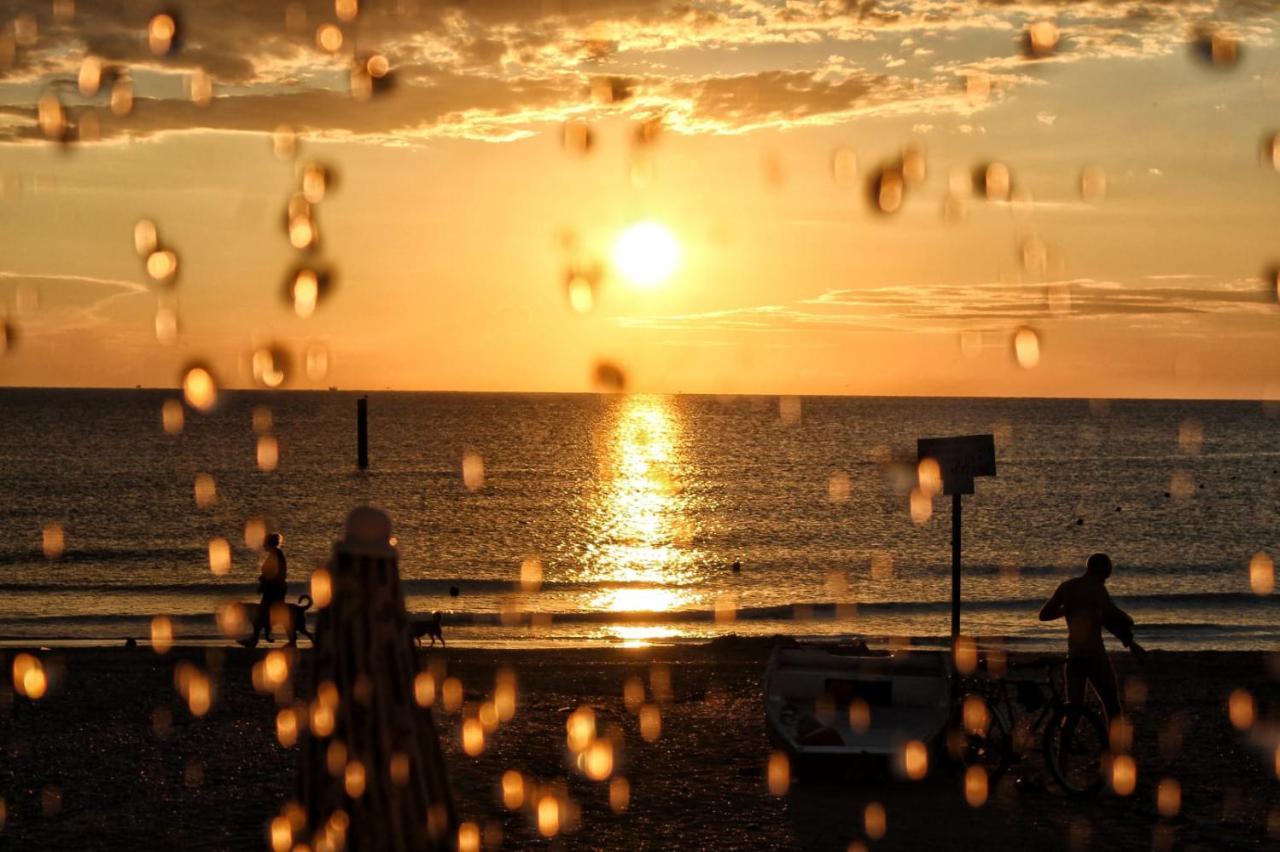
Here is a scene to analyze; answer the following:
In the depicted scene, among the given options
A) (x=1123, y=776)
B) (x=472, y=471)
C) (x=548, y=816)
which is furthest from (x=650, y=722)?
Answer: (x=472, y=471)

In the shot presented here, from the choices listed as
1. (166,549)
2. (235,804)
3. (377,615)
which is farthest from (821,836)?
(166,549)

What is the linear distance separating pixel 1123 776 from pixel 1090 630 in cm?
183

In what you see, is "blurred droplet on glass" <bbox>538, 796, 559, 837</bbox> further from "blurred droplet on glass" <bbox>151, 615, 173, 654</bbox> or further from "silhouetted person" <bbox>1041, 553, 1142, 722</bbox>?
"blurred droplet on glass" <bbox>151, 615, 173, 654</bbox>

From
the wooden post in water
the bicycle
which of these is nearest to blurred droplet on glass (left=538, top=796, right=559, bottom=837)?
the bicycle

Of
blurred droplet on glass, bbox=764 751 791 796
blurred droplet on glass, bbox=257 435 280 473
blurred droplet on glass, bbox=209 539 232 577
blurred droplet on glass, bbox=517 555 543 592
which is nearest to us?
blurred droplet on glass, bbox=764 751 791 796

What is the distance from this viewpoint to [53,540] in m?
57.9

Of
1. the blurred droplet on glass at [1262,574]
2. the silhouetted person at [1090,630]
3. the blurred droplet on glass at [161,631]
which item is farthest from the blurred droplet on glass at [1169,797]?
the blurred droplet on glass at [1262,574]

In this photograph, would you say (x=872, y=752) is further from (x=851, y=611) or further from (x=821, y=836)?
(x=851, y=611)

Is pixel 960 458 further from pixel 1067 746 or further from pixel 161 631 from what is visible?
pixel 161 631

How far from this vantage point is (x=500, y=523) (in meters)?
69.2

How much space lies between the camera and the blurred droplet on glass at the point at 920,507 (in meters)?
72.9

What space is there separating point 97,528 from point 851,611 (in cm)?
4001

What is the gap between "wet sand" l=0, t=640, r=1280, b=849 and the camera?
38.1 ft

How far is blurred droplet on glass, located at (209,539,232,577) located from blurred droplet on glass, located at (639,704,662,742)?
3193 cm
